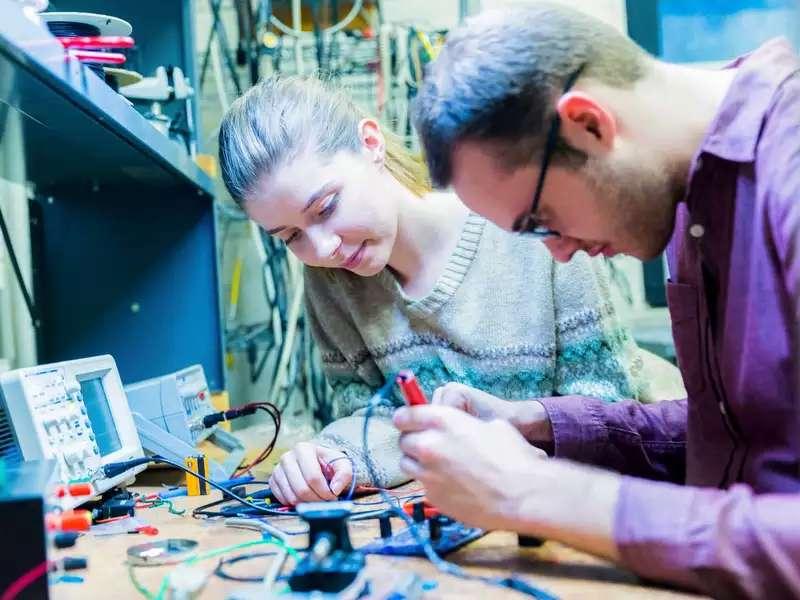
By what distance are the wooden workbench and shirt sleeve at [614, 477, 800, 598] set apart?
61 millimetres

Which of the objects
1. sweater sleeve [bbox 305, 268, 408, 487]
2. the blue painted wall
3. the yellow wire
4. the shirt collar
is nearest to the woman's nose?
sweater sleeve [bbox 305, 268, 408, 487]

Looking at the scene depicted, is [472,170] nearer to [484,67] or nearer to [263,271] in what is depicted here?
[484,67]

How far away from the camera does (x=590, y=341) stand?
1.31 meters

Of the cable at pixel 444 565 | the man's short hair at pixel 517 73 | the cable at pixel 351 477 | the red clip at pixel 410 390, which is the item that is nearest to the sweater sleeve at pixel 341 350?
the cable at pixel 351 477

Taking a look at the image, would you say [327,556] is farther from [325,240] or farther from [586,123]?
[325,240]

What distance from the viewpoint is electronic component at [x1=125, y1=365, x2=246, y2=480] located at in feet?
4.23

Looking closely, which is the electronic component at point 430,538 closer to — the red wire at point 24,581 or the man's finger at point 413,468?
the man's finger at point 413,468

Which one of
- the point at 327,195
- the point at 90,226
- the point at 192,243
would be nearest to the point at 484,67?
the point at 327,195

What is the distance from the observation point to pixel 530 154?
758 mm

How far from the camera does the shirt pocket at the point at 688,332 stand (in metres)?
0.86

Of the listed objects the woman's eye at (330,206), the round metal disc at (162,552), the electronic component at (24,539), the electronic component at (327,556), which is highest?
the woman's eye at (330,206)

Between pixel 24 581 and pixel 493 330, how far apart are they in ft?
2.88

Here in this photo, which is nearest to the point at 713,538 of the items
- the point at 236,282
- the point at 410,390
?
the point at 410,390

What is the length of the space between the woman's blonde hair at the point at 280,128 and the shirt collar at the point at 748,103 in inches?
21.1
